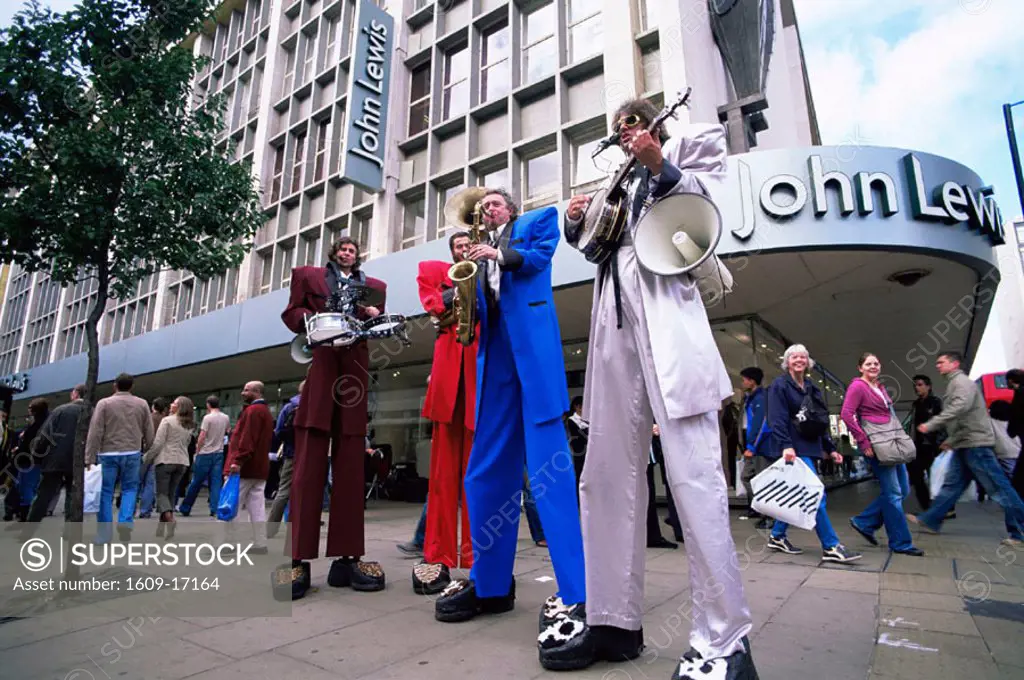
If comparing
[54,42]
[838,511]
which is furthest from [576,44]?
[838,511]

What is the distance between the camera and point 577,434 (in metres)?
6.56

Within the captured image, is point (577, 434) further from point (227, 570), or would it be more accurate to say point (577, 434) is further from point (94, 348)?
point (94, 348)

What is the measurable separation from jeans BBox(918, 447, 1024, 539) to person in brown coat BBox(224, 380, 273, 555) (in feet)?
23.1

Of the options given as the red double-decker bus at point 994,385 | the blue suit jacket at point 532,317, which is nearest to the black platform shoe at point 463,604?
the blue suit jacket at point 532,317

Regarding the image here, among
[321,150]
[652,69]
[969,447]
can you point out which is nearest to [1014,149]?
[969,447]

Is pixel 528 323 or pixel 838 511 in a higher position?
pixel 528 323

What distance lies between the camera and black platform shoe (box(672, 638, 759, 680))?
5.44 feet

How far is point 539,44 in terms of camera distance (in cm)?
1298

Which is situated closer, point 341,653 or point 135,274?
point 341,653

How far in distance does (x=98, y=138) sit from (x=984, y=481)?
9942mm

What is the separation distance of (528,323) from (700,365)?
3.23ft

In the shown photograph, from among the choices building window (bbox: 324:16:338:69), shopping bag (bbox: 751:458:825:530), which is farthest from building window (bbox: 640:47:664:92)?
building window (bbox: 324:16:338:69)

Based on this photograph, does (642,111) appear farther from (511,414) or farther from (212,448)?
(212,448)

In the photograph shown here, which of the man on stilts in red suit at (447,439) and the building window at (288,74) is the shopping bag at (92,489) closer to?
the man on stilts in red suit at (447,439)
